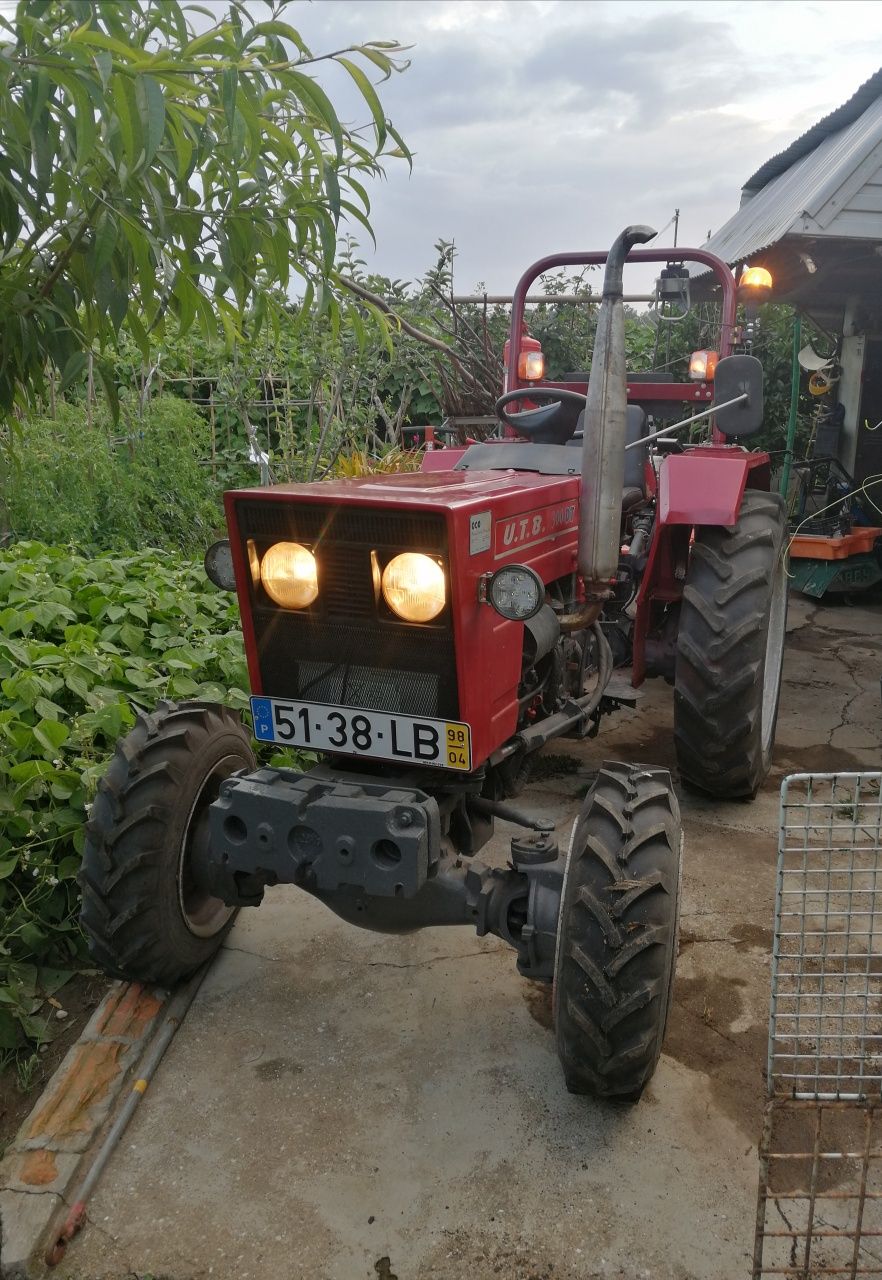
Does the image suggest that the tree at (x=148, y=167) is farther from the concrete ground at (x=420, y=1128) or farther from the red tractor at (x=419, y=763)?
the concrete ground at (x=420, y=1128)

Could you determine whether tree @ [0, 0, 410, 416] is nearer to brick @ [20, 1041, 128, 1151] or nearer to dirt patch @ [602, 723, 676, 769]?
brick @ [20, 1041, 128, 1151]

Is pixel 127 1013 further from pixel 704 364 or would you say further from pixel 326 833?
pixel 704 364

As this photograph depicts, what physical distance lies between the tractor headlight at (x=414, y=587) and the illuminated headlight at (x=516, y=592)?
0.13m

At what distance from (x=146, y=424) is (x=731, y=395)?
4.82 meters

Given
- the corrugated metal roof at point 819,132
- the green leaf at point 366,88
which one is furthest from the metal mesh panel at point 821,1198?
the corrugated metal roof at point 819,132

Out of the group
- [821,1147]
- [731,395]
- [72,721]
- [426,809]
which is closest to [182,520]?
[72,721]

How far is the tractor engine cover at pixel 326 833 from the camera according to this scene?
2221 mm

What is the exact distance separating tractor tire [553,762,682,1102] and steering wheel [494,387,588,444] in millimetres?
1631

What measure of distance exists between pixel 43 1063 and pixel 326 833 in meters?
1.07

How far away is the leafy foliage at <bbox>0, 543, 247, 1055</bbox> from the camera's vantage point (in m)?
2.91

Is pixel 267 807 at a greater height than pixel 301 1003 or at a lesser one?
greater

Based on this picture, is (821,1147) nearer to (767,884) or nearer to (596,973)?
(596,973)

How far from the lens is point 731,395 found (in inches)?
123

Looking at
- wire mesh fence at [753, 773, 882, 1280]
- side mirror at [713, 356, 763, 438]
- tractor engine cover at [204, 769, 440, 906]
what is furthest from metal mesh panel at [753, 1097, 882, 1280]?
side mirror at [713, 356, 763, 438]
